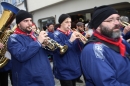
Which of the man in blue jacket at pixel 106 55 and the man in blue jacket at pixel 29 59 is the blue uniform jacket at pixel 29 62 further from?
the man in blue jacket at pixel 106 55

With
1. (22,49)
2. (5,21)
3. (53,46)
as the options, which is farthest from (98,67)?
(5,21)

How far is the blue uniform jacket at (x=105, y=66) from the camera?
1.90m

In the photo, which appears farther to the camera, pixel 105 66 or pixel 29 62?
pixel 29 62

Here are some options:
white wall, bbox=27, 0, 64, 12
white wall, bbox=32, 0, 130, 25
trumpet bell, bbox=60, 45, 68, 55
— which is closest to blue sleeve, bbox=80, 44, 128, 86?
trumpet bell, bbox=60, 45, 68, 55

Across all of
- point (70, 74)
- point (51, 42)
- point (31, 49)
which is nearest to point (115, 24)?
point (31, 49)

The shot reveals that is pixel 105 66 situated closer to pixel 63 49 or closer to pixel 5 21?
pixel 63 49

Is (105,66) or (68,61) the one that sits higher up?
(105,66)

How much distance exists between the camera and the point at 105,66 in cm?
193

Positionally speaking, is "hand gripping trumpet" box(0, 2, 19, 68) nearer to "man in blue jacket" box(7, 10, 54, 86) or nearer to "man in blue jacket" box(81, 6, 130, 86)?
"man in blue jacket" box(7, 10, 54, 86)

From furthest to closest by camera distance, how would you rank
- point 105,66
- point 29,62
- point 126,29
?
1. point 126,29
2. point 29,62
3. point 105,66

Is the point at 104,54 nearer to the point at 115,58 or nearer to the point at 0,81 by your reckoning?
the point at 115,58

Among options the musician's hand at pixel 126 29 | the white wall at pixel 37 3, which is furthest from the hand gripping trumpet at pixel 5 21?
the white wall at pixel 37 3

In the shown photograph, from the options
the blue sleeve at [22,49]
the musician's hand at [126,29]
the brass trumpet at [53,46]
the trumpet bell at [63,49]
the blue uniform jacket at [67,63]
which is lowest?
the blue uniform jacket at [67,63]

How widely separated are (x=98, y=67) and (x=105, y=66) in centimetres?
7
